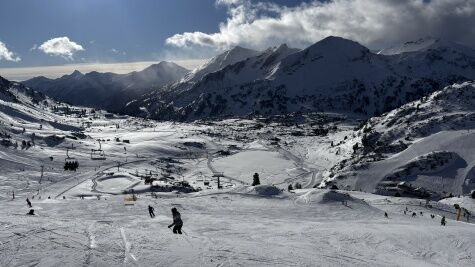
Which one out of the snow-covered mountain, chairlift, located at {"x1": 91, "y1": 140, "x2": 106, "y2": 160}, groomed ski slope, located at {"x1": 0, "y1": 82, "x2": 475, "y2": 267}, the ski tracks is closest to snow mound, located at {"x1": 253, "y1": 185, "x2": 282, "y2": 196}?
groomed ski slope, located at {"x1": 0, "y1": 82, "x2": 475, "y2": 267}

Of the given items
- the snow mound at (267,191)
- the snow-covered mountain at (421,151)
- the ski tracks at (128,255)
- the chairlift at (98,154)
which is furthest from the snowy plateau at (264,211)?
the chairlift at (98,154)

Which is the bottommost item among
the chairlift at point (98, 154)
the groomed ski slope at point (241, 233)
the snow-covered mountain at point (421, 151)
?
the chairlift at point (98, 154)

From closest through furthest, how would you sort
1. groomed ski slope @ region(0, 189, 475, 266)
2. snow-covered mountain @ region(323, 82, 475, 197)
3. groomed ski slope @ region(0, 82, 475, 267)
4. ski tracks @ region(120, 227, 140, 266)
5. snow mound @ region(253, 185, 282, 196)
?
ski tracks @ region(120, 227, 140, 266) < groomed ski slope @ region(0, 189, 475, 266) < groomed ski slope @ region(0, 82, 475, 267) < snow mound @ region(253, 185, 282, 196) < snow-covered mountain @ region(323, 82, 475, 197)

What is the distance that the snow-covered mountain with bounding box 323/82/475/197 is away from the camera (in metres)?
113

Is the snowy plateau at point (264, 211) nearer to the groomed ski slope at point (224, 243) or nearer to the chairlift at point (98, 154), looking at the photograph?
the groomed ski slope at point (224, 243)

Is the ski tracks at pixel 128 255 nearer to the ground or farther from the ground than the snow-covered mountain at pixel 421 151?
nearer to the ground

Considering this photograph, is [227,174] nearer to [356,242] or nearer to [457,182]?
[457,182]

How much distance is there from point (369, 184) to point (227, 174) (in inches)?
2338

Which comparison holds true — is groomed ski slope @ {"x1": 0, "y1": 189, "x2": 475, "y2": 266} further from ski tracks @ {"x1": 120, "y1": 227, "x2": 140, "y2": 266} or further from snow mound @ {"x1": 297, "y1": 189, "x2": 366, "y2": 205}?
snow mound @ {"x1": 297, "y1": 189, "x2": 366, "y2": 205}

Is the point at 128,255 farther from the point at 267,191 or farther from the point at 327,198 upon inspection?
the point at 267,191

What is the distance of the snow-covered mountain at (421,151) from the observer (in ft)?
371

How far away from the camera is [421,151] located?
128375 mm

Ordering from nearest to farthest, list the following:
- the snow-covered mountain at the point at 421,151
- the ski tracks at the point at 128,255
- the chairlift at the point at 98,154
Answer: the ski tracks at the point at 128,255, the snow-covered mountain at the point at 421,151, the chairlift at the point at 98,154

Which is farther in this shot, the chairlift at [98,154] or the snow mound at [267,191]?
the chairlift at [98,154]
